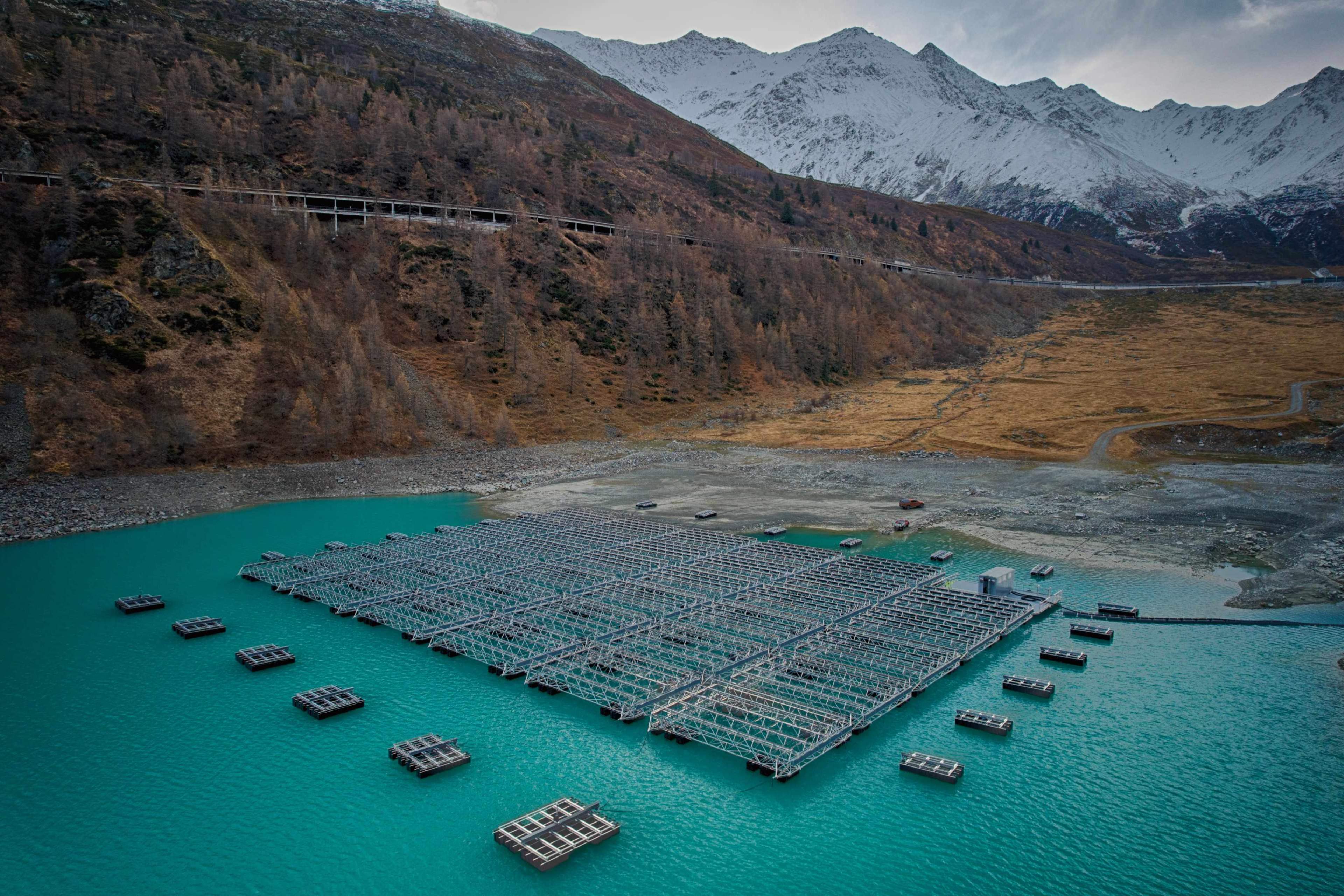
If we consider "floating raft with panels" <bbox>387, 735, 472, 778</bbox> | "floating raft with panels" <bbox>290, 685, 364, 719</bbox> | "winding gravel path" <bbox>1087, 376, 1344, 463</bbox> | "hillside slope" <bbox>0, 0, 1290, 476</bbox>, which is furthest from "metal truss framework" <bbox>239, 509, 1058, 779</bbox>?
"winding gravel path" <bbox>1087, 376, 1344, 463</bbox>

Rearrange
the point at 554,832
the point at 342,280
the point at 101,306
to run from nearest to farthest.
→ the point at 554,832
the point at 101,306
the point at 342,280

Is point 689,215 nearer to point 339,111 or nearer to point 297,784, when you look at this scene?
point 339,111

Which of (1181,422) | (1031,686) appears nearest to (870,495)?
(1031,686)

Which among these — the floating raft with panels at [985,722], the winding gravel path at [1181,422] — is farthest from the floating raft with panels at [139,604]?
the winding gravel path at [1181,422]

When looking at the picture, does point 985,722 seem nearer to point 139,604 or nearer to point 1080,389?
point 139,604

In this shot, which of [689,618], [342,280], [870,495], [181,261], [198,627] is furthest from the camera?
[342,280]

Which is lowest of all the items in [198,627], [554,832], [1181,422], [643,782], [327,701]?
[198,627]

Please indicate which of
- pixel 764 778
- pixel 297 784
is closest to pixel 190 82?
pixel 297 784

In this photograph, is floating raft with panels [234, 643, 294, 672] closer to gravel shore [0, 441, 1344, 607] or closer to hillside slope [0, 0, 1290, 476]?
gravel shore [0, 441, 1344, 607]
